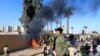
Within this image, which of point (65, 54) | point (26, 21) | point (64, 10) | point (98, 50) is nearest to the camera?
point (65, 54)

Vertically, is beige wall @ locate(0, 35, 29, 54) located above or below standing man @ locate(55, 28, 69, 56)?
below

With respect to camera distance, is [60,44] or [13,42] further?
[13,42]

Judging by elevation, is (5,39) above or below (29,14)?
below

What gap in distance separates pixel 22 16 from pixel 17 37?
19.9 ft

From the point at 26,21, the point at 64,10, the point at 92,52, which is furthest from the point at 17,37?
the point at 92,52

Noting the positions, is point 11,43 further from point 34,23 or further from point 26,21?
point 26,21

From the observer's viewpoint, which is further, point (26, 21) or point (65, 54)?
point (26, 21)

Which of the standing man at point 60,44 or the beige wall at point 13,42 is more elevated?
the standing man at point 60,44

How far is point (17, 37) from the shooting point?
50.1 meters

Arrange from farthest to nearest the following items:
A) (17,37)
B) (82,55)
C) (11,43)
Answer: (17,37) → (11,43) → (82,55)

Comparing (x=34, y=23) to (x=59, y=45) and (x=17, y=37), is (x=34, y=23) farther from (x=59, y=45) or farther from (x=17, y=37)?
(x=59, y=45)

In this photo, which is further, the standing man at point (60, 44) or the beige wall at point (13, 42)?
the beige wall at point (13, 42)

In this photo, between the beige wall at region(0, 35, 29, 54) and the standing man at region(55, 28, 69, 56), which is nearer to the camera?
the standing man at region(55, 28, 69, 56)

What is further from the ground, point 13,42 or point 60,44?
point 60,44
